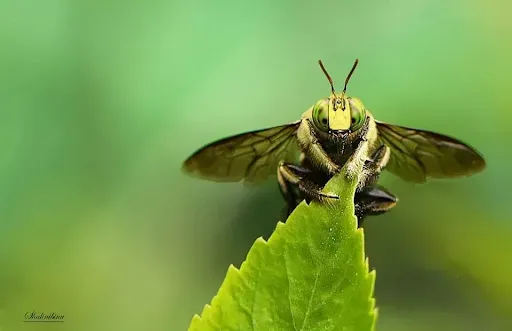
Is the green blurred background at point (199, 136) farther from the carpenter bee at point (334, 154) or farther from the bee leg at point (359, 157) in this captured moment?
the bee leg at point (359, 157)

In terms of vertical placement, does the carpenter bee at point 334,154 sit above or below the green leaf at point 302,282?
above

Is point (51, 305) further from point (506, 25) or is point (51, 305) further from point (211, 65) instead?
point (506, 25)

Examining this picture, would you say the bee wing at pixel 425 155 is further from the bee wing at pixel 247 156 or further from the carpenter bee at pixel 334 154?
the bee wing at pixel 247 156

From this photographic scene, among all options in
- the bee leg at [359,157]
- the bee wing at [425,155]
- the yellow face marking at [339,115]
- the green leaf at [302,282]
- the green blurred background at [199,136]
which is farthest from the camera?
the green blurred background at [199,136]

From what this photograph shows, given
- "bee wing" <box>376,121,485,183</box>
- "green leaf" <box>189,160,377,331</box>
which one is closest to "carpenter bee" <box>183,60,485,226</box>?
"bee wing" <box>376,121,485,183</box>

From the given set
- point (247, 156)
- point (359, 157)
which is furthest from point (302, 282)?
point (247, 156)

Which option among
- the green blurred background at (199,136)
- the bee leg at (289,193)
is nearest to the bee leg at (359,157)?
the bee leg at (289,193)

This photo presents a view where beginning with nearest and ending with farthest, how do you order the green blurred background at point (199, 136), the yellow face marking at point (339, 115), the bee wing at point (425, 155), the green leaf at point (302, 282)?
1. the green leaf at point (302, 282)
2. the yellow face marking at point (339, 115)
3. the bee wing at point (425, 155)
4. the green blurred background at point (199, 136)

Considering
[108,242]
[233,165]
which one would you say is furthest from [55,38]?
[233,165]

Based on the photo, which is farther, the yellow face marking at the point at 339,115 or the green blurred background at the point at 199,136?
the green blurred background at the point at 199,136
